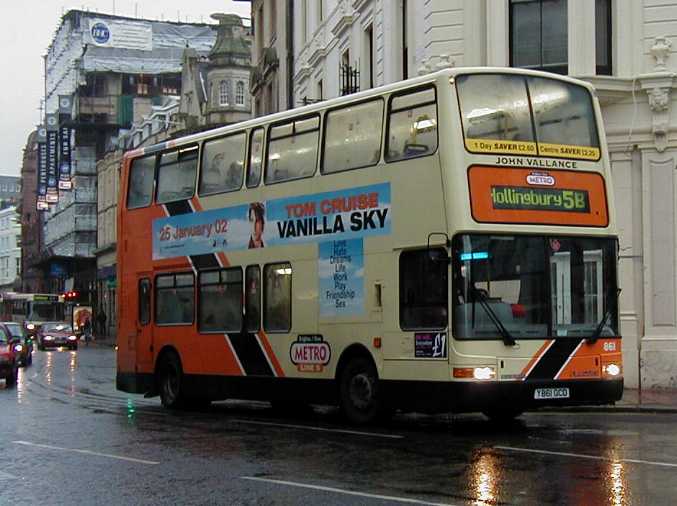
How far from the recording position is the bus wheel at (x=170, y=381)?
69.8 ft

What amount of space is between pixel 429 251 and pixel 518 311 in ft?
4.41

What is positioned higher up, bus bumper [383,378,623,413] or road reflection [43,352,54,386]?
bus bumper [383,378,623,413]

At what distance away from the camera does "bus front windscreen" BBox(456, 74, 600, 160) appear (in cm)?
1560

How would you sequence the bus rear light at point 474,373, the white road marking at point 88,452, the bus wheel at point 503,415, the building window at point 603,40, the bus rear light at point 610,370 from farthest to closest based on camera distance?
the building window at point 603,40 → the bus wheel at point 503,415 → the bus rear light at point 610,370 → the bus rear light at point 474,373 → the white road marking at point 88,452

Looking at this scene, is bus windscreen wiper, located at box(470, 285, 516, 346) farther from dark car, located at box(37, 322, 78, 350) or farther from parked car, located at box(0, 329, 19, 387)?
Answer: dark car, located at box(37, 322, 78, 350)

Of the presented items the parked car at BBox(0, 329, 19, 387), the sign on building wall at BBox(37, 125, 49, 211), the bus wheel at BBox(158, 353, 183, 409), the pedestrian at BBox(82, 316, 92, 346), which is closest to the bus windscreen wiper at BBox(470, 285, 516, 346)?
the bus wheel at BBox(158, 353, 183, 409)

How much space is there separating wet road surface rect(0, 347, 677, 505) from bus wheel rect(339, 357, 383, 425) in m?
0.29

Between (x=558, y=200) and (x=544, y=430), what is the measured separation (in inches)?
119

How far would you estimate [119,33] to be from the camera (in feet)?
358

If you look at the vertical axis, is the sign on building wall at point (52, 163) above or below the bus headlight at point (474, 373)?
above

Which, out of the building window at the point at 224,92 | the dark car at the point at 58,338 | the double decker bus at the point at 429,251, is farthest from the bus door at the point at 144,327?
the building window at the point at 224,92

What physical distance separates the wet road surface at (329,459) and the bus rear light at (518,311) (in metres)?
1.50

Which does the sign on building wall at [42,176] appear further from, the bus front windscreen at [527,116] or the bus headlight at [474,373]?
the bus headlight at [474,373]

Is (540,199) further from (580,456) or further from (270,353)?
(270,353)
